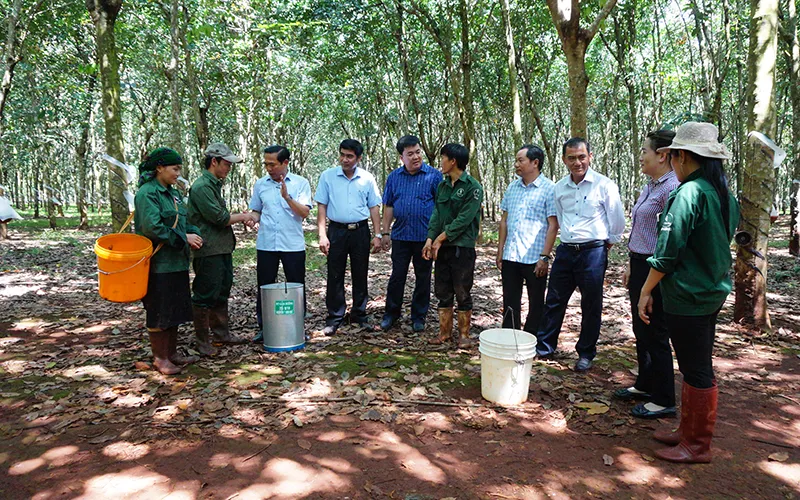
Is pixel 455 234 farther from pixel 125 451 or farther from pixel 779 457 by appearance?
pixel 125 451

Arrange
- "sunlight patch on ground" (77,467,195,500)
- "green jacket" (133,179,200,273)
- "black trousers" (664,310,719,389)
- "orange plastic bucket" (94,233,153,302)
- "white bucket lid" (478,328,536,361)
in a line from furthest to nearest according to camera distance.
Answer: "green jacket" (133,179,200,273) < "orange plastic bucket" (94,233,153,302) < "white bucket lid" (478,328,536,361) < "black trousers" (664,310,719,389) < "sunlight patch on ground" (77,467,195,500)

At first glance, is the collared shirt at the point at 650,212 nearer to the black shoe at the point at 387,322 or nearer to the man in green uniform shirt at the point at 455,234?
the man in green uniform shirt at the point at 455,234

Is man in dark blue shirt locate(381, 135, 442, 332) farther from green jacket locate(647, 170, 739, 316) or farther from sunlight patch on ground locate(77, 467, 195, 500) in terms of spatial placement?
sunlight patch on ground locate(77, 467, 195, 500)

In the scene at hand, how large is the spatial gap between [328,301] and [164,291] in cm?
198

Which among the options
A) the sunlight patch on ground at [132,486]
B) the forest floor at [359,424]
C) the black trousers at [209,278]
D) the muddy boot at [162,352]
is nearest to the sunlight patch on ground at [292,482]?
the forest floor at [359,424]

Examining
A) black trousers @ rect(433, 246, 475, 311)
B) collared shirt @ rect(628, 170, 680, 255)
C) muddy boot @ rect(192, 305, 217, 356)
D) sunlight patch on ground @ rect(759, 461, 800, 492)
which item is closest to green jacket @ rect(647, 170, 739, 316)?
collared shirt @ rect(628, 170, 680, 255)

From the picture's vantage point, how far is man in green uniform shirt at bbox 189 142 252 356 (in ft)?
16.1

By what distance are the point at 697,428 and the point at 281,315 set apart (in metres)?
3.67

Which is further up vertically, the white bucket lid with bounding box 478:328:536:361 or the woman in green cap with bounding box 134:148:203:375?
the woman in green cap with bounding box 134:148:203:375

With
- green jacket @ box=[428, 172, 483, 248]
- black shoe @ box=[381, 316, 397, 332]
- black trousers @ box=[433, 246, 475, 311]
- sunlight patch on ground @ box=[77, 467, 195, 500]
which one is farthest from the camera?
black shoe @ box=[381, 316, 397, 332]

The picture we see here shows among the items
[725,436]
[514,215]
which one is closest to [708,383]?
[725,436]

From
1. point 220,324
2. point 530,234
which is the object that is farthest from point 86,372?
point 530,234

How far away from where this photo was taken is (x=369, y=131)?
Result: 98.0 feet

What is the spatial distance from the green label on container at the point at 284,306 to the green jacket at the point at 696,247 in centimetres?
340
